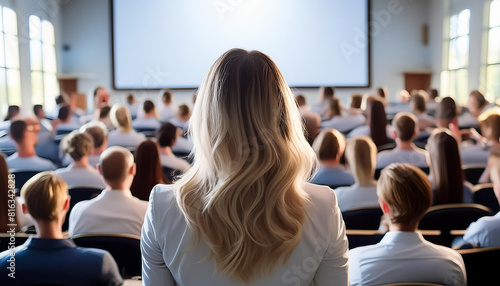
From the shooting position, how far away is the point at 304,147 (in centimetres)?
125

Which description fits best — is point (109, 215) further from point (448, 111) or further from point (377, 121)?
point (448, 111)

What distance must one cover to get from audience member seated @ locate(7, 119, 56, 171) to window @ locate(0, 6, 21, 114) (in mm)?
7778

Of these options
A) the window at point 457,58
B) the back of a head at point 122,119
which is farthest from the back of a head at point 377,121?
the window at point 457,58

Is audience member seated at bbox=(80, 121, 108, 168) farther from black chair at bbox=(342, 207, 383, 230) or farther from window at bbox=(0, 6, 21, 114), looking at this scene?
window at bbox=(0, 6, 21, 114)

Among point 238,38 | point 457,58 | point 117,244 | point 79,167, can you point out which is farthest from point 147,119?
point 457,58

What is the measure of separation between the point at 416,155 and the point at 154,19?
1171 centimetres

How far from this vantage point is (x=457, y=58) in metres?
14.5

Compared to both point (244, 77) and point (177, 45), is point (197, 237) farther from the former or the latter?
point (177, 45)

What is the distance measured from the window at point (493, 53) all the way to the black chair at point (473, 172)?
8.79 metres

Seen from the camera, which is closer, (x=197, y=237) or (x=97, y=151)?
(x=197, y=237)

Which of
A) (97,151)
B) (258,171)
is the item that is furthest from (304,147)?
(97,151)

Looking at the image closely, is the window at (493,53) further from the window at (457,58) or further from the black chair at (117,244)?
the black chair at (117,244)

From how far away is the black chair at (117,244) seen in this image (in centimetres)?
254

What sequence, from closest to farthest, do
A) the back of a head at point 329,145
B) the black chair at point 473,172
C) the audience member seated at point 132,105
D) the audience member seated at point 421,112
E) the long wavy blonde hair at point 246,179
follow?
the long wavy blonde hair at point 246,179
the back of a head at point 329,145
the black chair at point 473,172
the audience member seated at point 421,112
the audience member seated at point 132,105
